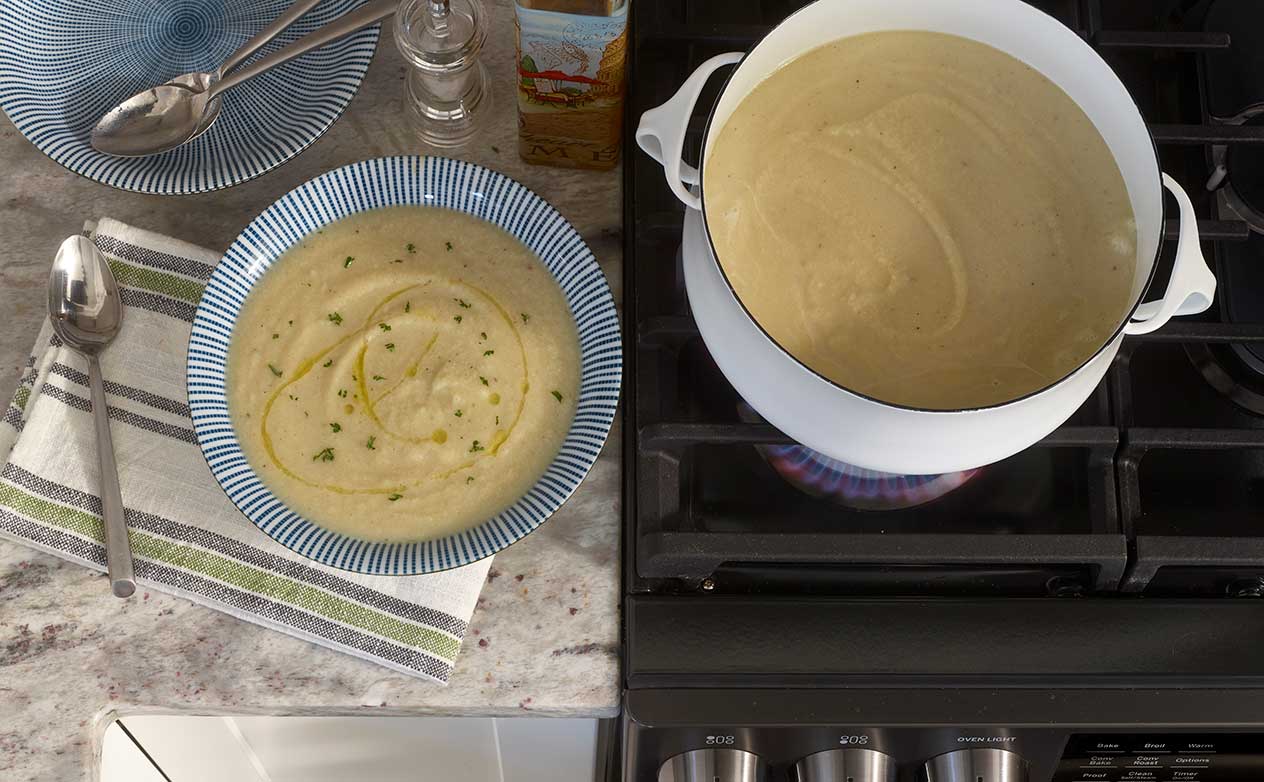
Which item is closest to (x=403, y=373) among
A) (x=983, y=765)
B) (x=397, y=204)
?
(x=397, y=204)

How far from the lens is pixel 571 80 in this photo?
806 mm

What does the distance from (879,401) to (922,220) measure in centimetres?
18

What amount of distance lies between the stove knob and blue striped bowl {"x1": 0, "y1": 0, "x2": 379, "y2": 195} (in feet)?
1.85

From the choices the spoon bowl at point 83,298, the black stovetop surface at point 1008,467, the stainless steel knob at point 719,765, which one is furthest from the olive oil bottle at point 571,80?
the stainless steel knob at point 719,765

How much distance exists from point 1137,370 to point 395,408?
21.2 inches

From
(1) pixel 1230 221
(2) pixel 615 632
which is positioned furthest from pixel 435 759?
(1) pixel 1230 221

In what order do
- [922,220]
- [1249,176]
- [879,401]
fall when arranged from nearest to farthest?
[879,401]
[922,220]
[1249,176]

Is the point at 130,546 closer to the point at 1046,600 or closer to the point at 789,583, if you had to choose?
the point at 789,583

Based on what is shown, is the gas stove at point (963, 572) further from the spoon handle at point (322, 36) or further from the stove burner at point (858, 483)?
the spoon handle at point (322, 36)

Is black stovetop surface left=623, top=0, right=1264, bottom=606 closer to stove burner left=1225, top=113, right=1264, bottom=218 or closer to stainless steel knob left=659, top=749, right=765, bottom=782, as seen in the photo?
stove burner left=1225, top=113, right=1264, bottom=218

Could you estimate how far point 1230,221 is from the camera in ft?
2.64

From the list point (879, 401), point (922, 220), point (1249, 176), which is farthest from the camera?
point (1249, 176)

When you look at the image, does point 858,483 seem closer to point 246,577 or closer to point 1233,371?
point 1233,371

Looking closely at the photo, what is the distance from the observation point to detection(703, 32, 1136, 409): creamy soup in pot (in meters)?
0.72
